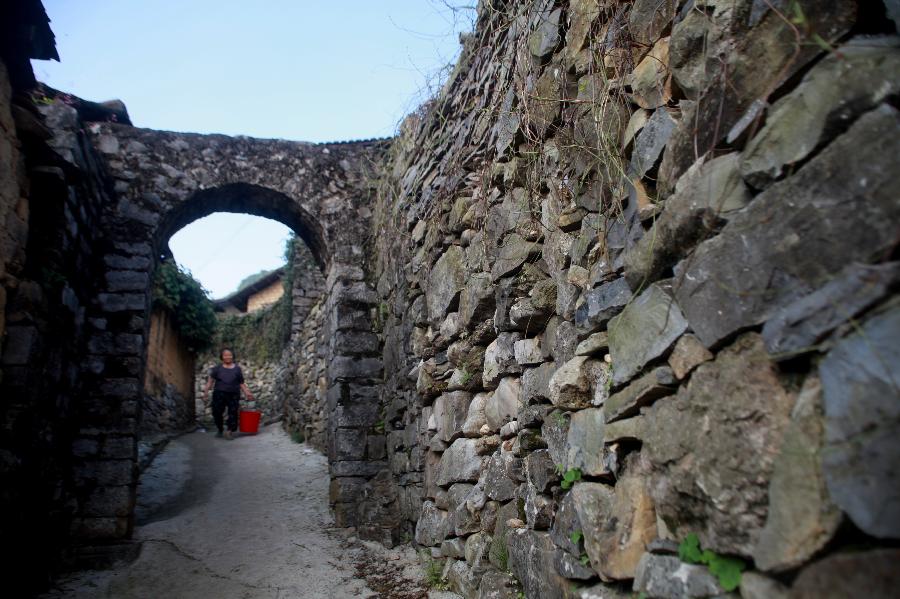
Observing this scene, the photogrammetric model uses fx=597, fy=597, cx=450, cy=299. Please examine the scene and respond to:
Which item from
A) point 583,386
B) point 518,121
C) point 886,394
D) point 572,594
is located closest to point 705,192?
point 886,394

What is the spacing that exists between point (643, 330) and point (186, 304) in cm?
1092

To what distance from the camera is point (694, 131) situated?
159cm

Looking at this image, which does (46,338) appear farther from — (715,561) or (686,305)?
(715,561)

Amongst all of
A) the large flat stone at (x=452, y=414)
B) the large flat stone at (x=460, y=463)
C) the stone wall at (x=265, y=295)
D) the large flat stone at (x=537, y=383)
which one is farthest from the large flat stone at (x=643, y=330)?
the stone wall at (x=265, y=295)

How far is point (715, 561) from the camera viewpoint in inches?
52.4

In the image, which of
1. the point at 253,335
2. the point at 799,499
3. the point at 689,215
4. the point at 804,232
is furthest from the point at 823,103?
the point at 253,335

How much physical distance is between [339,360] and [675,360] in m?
4.30

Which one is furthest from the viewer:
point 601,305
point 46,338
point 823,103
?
point 46,338

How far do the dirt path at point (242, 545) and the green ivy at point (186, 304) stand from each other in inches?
148

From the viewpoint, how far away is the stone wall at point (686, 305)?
108cm

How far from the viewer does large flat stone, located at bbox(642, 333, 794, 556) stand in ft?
4.02

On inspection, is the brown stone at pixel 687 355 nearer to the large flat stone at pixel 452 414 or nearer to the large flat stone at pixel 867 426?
the large flat stone at pixel 867 426

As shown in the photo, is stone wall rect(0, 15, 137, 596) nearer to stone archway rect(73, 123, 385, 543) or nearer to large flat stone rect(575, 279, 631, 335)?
stone archway rect(73, 123, 385, 543)

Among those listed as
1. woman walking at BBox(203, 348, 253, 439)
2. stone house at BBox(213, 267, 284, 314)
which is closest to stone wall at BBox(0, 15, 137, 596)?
woman walking at BBox(203, 348, 253, 439)
